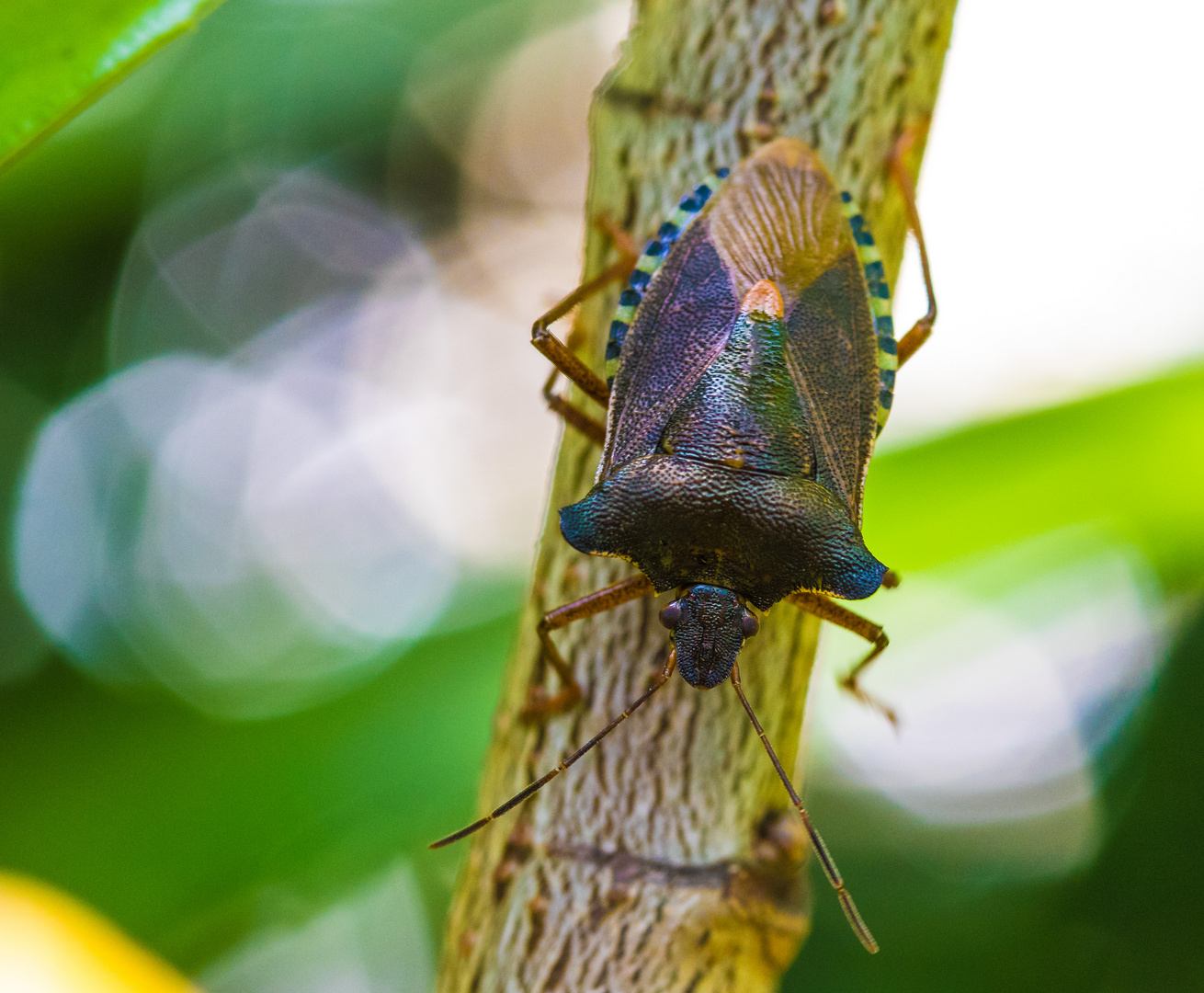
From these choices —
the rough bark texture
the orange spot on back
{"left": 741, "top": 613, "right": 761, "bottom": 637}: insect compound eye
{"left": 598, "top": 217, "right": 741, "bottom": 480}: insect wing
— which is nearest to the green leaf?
the rough bark texture

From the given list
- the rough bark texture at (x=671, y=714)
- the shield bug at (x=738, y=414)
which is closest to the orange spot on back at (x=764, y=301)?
the shield bug at (x=738, y=414)

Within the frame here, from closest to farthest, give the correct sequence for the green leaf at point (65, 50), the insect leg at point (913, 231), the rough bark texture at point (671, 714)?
the green leaf at point (65, 50)
the rough bark texture at point (671, 714)
the insect leg at point (913, 231)

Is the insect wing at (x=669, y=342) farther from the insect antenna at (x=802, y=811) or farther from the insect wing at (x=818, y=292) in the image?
the insect antenna at (x=802, y=811)

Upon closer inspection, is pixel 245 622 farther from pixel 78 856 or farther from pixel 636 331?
pixel 636 331

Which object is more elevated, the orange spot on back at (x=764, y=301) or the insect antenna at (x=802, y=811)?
the orange spot on back at (x=764, y=301)

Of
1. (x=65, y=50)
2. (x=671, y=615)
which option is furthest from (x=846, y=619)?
(x=65, y=50)

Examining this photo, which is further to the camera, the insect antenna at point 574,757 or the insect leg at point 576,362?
the insect leg at point 576,362

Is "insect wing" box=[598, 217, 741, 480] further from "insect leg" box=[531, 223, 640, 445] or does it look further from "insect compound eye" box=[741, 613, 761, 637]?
"insect compound eye" box=[741, 613, 761, 637]
